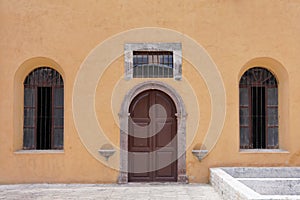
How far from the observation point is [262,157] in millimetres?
8883

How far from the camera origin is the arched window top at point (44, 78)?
9.38 m

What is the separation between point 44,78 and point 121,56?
188 cm

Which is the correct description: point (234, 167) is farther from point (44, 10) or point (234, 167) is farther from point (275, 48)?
point (44, 10)

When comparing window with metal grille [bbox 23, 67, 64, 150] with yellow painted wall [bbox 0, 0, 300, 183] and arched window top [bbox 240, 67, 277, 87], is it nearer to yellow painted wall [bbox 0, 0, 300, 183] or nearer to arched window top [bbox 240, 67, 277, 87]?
yellow painted wall [bbox 0, 0, 300, 183]

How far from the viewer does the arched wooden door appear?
9008 mm

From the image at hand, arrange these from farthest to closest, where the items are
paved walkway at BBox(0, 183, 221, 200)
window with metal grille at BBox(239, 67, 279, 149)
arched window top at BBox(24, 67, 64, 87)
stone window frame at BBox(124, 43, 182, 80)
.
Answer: arched window top at BBox(24, 67, 64, 87) → window with metal grille at BBox(239, 67, 279, 149) → stone window frame at BBox(124, 43, 182, 80) → paved walkway at BBox(0, 183, 221, 200)

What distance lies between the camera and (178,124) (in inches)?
352

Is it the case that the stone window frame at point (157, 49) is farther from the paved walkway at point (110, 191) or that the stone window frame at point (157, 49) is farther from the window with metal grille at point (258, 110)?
the paved walkway at point (110, 191)

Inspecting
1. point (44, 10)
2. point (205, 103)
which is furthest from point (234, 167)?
point (44, 10)

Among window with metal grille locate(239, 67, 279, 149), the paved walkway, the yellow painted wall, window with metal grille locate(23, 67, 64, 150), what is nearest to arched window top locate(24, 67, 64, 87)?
window with metal grille locate(23, 67, 64, 150)

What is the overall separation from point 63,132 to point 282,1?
562 centimetres

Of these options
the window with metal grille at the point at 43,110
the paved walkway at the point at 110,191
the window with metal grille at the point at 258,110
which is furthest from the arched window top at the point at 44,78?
the window with metal grille at the point at 258,110

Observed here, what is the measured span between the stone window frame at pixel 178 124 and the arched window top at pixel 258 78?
64.1 inches

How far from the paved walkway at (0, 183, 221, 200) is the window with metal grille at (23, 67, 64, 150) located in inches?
41.7
